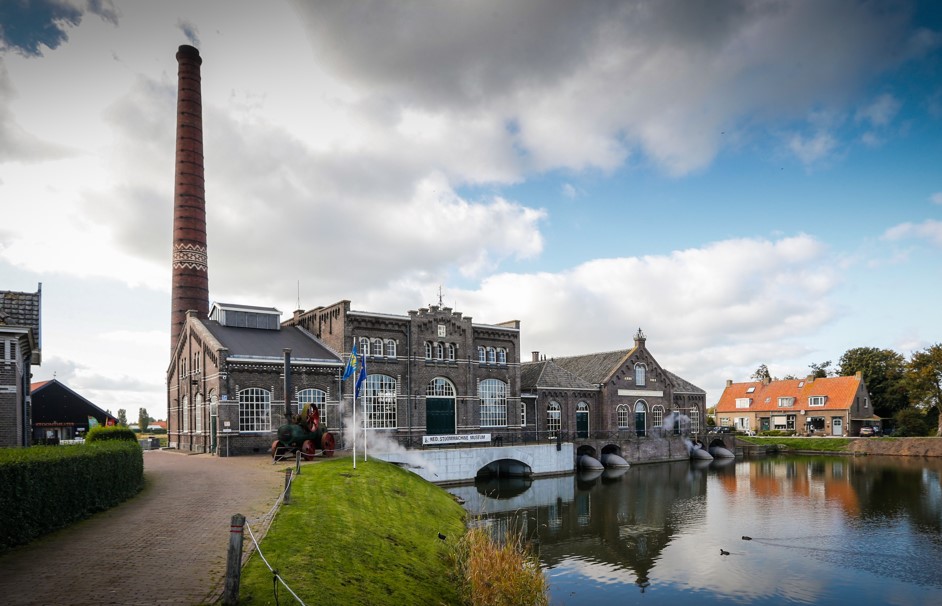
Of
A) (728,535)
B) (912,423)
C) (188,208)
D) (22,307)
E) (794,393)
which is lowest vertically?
(912,423)

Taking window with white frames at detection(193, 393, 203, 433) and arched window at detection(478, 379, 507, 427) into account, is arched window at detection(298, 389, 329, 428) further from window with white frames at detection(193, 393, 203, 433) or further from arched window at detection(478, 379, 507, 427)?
arched window at detection(478, 379, 507, 427)

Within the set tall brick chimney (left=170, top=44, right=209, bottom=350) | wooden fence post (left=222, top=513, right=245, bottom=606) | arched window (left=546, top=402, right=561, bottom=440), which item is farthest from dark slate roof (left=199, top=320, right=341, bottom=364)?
wooden fence post (left=222, top=513, right=245, bottom=606)

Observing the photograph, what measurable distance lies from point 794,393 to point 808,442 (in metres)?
13.7

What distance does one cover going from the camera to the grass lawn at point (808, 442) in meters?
73.8

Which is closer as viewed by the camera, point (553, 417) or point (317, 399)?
point (317, 399)

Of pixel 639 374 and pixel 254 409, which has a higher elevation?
pixel 639 374

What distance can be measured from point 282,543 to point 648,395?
178ft

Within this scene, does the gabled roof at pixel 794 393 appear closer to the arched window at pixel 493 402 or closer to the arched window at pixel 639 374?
the arched window at pixel 639 374

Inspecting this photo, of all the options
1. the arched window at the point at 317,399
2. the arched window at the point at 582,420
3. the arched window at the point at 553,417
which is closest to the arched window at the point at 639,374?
the arched window at the point at 582,420

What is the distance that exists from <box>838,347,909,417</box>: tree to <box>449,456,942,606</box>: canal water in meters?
40.5

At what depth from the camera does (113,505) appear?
20297 millimetres

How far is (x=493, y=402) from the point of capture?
54.2 m

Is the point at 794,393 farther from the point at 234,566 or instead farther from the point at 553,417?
the point at 234,566

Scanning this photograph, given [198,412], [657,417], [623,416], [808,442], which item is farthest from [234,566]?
[808,442]
